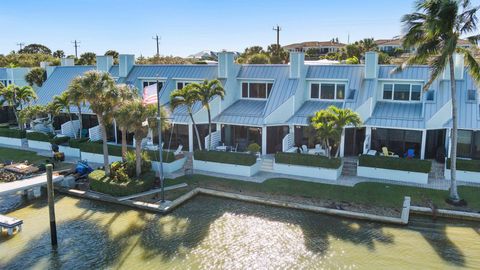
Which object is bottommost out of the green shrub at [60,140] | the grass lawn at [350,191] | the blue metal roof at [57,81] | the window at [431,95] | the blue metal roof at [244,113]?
the grass lawn at [350,191]

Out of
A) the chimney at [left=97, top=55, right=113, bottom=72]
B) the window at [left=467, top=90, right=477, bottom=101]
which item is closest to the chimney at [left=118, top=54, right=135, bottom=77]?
the chimney at [left=97, top=55, right=113, bottom=72]

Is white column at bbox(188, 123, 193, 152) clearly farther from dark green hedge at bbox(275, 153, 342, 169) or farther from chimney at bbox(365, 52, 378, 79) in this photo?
chimney at bbox(365, 52, 378, 79)

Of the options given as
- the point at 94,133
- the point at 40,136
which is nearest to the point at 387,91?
the point at 94,133

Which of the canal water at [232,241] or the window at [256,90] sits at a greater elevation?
the window at [256,90]

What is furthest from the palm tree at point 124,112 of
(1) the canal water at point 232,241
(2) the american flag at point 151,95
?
(1) the canal water at point 232,241

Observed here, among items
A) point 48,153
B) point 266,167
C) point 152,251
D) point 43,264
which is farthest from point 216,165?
point 48,153

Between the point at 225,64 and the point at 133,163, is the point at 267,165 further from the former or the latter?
the point at 225,64

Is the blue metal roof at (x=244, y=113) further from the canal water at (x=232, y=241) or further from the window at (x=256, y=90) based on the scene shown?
the canal water at (x=232, y=241)

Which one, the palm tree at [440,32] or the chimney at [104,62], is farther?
the chimney at [104,62]
